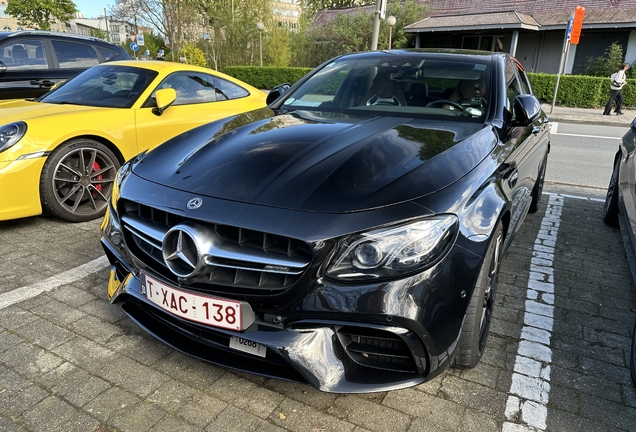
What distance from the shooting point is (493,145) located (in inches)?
100

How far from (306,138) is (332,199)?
70 cm

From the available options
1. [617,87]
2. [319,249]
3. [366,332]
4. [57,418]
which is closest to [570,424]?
[366,332]

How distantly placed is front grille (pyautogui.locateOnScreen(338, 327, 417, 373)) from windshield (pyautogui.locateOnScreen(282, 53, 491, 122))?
160cm

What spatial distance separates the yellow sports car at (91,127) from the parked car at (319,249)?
1.87 meters

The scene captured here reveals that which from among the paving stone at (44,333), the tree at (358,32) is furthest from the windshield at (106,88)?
the tree at (358,32)

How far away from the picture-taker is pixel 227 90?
568 centimetres

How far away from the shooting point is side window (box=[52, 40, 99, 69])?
702 centimetres

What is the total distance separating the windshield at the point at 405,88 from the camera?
3.08 metres

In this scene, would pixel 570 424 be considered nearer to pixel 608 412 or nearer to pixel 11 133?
pixel 608 412

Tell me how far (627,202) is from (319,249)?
2904mm

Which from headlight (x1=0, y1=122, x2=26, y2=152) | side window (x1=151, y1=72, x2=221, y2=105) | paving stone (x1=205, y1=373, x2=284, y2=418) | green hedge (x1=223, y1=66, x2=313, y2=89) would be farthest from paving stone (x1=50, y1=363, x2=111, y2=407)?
green hedge (x1=223, y1=66, x2=313, y2=89)

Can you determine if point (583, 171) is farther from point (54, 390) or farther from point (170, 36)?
point (170, 36)

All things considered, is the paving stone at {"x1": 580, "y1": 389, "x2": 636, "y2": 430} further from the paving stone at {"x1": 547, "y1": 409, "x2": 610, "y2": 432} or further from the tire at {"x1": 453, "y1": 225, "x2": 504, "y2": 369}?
the tire at {"x1": 453, "y1": 225, "x2": 504, "y2": 369}

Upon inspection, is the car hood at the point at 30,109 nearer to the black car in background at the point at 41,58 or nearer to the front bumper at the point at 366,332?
the black car in background at the point at 41,58
